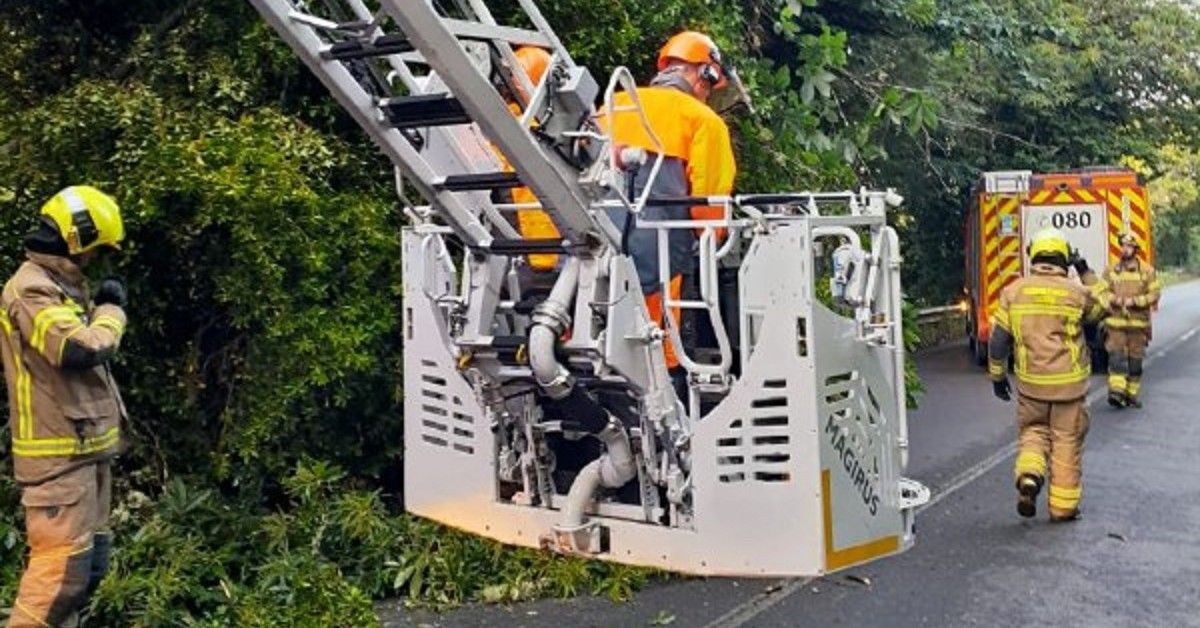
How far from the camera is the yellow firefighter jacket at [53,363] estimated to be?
3.97 m

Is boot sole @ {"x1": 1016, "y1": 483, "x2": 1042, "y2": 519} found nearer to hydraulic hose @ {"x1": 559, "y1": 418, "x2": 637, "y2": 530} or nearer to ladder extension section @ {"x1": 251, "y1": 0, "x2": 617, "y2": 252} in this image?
hydraulic hose @ {"x1": 559, "y1": 418, "x2": 637, "y2": 530}

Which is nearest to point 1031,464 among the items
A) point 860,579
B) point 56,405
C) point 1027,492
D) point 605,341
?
point 1027,492

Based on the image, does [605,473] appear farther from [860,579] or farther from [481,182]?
[860,579]

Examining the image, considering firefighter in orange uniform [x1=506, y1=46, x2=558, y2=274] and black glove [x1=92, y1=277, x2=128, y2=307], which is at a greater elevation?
firefighter in orange uniform [x1=506, y1=46, x2=558, y2=274]

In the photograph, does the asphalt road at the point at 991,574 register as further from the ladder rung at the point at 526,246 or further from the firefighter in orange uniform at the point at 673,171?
the ladder rung at the point at 526,246

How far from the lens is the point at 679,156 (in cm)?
416

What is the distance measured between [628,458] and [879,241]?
110 cm

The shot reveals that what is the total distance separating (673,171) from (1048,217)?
1126 cm

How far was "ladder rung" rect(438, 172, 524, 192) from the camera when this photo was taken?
12.5 feet

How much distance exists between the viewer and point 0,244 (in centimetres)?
529

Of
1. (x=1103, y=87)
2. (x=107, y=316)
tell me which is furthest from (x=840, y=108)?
(x=1103, y=87)

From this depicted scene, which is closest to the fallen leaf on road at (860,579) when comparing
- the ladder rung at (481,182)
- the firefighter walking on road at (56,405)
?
the ladder rung at (481,182)

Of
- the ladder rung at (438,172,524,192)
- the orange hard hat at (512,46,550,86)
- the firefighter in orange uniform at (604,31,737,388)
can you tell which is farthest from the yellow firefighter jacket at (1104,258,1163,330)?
the ladder rung at (438,172,524,192)

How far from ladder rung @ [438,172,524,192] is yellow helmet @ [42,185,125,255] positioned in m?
1.12
